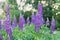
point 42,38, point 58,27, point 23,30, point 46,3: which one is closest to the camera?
point 42,38

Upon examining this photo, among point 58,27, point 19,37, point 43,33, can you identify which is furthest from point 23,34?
point 58,27

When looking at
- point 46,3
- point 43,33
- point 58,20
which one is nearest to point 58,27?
point 58,20

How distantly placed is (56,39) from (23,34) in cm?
46

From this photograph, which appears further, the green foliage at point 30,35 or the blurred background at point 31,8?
the blurred background at point 31,8

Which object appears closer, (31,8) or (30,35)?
(30,35)

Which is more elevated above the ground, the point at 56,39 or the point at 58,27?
the point at 56,39

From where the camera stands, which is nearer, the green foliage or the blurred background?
the green foliage

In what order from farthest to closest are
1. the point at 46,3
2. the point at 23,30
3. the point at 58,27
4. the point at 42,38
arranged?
1. the point at 46,3
2. the point at 58,27
3. the point at 23,30
4. the point at 42,38

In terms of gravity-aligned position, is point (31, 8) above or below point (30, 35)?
below

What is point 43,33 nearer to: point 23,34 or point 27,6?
point 23,34

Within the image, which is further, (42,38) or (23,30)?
(23,30)

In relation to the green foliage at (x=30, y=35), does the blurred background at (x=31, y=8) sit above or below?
below

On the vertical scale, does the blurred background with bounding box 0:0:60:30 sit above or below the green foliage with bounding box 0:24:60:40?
below

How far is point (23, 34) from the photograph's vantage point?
3.41 metres
